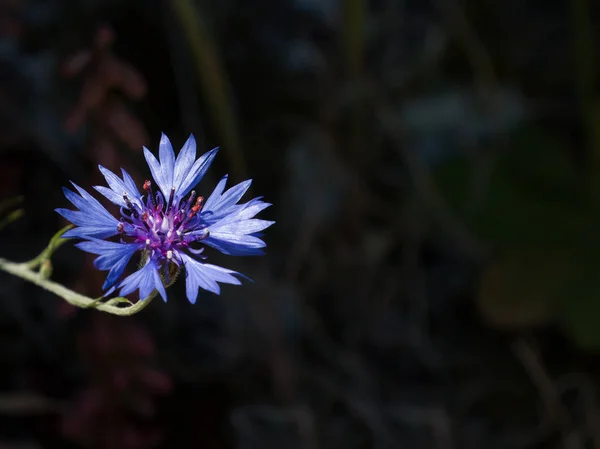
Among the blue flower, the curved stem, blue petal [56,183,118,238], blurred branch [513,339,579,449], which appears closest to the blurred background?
blurred branch [513,339,579,449]

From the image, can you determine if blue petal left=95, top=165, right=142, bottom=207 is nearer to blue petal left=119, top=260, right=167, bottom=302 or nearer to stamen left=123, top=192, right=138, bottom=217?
stamen left=123, top=192, right=138, bottom=217

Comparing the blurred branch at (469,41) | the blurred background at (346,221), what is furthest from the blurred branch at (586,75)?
the blurred branch at (469,41)

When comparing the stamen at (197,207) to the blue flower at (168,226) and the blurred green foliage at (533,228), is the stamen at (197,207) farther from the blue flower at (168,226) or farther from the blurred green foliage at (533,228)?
the blurred green foliage at (533,228)

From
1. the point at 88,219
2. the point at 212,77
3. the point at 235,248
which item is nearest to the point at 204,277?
the point at 235,248

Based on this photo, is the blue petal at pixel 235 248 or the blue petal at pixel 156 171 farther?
the blue petal at pixel 156 171

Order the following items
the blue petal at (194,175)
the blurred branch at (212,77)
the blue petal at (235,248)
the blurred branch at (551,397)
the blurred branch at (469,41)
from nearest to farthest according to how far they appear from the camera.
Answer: the blue petal at (235,248) < the blue petal at (194,175) < the blurred branch at (212,77) < the blurred branch at (551,397) < the blurred branch at (469,41)

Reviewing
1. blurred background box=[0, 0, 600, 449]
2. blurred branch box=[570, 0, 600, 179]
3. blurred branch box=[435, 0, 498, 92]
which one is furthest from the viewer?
blurred branch box=[435, 0, 498, 92]

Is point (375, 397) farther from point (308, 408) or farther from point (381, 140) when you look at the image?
point (381, 140)

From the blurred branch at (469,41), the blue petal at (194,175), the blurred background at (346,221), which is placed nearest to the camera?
the blue petal at (194,175)
